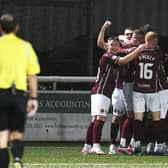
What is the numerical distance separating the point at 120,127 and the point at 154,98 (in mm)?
1754

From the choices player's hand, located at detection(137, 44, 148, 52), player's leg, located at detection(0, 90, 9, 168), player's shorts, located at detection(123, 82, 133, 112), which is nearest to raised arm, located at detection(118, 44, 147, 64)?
player's hand, located at detection(137, 44, 148, 52)

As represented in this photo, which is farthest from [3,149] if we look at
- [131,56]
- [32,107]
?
[131,56]

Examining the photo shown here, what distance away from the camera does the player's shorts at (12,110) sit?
29.9 ft

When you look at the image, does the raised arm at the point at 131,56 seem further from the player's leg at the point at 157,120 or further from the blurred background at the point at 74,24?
the blurred background at the point at 74,24

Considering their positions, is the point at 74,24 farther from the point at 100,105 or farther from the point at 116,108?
the point at 100,105

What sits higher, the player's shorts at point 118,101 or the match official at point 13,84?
the match official at point 13,84

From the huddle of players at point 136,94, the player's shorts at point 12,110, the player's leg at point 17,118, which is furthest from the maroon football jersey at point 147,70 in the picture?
the player's shorts at point 12,110

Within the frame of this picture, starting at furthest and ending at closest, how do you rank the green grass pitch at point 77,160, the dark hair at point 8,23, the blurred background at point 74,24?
the blurred background at point 74,24 < the green grass pitch at point 77,160 < the dark hair at point 8,23

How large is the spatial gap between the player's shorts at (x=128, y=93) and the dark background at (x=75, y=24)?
11.0 ft

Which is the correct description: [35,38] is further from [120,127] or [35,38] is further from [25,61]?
[25,61]

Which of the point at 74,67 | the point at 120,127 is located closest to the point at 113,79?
the point at 120,127

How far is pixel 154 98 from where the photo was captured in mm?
13555

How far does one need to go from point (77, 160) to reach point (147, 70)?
206 centimetres

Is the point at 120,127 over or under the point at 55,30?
under
